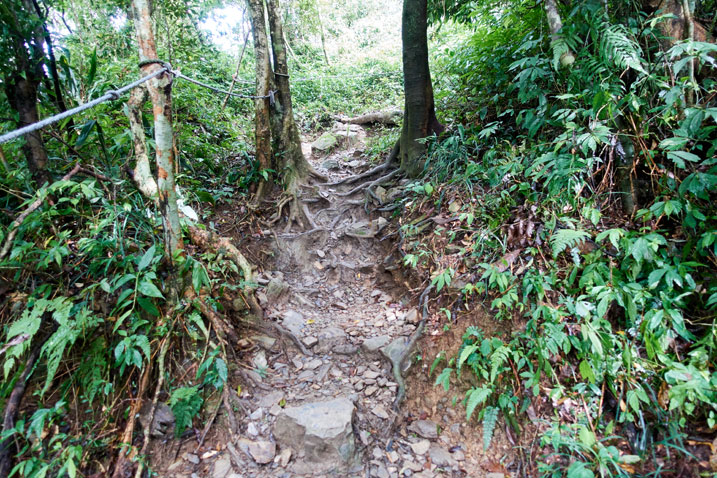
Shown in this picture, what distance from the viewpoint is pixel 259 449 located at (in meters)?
2.62

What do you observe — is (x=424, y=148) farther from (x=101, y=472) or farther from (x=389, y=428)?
(x=101, y=472)

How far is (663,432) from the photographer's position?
2.14m

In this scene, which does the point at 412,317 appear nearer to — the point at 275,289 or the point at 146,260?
the point at 275,289

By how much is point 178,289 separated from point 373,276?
88.0 inches

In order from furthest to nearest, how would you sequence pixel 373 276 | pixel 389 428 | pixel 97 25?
pixel 97 25 → pixel 373 276 → pixel 389 428

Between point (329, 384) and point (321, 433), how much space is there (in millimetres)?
610

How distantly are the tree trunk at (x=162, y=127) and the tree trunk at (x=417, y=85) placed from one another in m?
3.12

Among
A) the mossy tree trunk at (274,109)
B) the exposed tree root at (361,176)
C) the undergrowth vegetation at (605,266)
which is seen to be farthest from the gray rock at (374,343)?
the exposed tree root at (361,176)

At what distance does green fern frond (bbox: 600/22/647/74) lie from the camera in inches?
103

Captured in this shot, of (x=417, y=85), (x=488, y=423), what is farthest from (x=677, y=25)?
(x=488, y=423)

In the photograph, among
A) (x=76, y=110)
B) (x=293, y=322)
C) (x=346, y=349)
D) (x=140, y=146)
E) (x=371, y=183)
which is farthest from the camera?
(x=371, y=183)

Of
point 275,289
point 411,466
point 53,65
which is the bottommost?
point 411,466

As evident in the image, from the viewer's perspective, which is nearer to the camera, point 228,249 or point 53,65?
point 53,65

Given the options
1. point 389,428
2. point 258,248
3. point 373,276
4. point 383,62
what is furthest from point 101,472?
point 383,62
